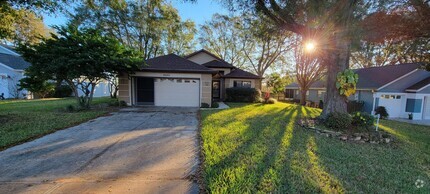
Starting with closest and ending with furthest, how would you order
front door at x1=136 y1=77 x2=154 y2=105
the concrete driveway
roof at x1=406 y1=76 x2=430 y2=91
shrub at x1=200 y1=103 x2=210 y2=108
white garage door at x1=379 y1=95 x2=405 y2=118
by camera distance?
the concrete driveway < shrub at x1=200 y1=103 x2=210 y2=108 < front door at x1=136 y1=77 x2=154 y2=105 < roof at x1=406 y1=76 x2=430 y2=91 < white garage door at x1=379 y1=95 x2=405 y2=118

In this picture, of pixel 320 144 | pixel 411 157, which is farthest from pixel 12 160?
pixel 411 157

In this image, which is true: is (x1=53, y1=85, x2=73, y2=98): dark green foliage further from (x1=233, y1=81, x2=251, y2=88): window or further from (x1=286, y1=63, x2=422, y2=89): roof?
(x1=286, y1=63, x2=422, y2=89): roof

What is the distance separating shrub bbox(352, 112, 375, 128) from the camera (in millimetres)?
6496

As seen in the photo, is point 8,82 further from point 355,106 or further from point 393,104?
point 393,104

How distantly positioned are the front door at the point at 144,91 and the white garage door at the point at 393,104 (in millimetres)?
18232

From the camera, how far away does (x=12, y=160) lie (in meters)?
3.72

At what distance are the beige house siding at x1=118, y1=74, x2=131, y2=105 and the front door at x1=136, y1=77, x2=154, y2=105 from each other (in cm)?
63

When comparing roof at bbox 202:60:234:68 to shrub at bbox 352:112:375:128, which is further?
roof at bbox 202:60:234:68

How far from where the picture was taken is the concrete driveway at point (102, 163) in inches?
112

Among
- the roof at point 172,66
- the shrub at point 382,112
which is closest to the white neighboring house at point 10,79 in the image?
the roof at point 172,66

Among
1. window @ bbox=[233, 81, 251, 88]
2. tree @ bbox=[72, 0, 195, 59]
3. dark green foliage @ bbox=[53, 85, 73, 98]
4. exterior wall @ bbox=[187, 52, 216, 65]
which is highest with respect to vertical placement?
tree @ bbox=[72, 0, 195, 59]

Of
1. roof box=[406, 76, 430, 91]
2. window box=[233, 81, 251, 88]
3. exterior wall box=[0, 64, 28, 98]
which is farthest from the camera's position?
window box=[233, 81, 251, 88]

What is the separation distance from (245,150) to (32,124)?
7.38m

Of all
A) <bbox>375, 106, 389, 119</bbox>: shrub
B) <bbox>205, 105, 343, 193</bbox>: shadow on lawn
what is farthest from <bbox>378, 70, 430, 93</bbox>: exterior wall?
<bbox>205, 105, 343, 193</bbox>: shadow on lawn
